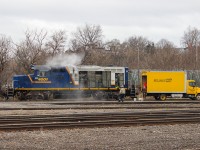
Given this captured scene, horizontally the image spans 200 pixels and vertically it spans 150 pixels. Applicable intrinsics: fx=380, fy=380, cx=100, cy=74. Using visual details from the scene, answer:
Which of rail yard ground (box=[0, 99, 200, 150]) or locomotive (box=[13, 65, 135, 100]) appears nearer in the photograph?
rail yard ground (box=[0, 99, 200, 150])

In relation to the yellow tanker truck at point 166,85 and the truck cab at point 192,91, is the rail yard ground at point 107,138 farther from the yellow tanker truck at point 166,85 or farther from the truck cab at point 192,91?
the truck cab at point 192,91

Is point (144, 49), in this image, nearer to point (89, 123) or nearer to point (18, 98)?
point (18, 98)

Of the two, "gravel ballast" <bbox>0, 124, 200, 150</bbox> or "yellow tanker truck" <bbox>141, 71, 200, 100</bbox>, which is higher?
"yellow tanker truck" <bbox>141, 71, 200, 100</bbox>

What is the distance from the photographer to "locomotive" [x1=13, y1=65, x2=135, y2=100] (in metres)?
38.0

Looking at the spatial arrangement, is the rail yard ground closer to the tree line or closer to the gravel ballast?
the gravel ballast

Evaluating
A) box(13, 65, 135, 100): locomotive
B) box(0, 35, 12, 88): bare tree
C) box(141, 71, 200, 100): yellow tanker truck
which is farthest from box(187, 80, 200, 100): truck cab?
box(0, 35, 12, 88): bare tree

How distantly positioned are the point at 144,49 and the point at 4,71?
80697 millimetres

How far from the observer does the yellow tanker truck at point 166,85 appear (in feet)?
131

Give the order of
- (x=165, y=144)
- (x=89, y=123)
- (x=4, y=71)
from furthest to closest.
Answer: (x=4, y=71) → (x=89, y=123) → (x=165, y=144)

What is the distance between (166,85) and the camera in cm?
3988

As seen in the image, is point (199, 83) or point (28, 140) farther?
point (199, 83)

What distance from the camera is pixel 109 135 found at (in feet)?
43.2

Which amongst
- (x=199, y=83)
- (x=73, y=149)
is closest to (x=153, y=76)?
(x=199, y=83)

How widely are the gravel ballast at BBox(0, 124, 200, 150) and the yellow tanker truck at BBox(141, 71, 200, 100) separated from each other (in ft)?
81.2
